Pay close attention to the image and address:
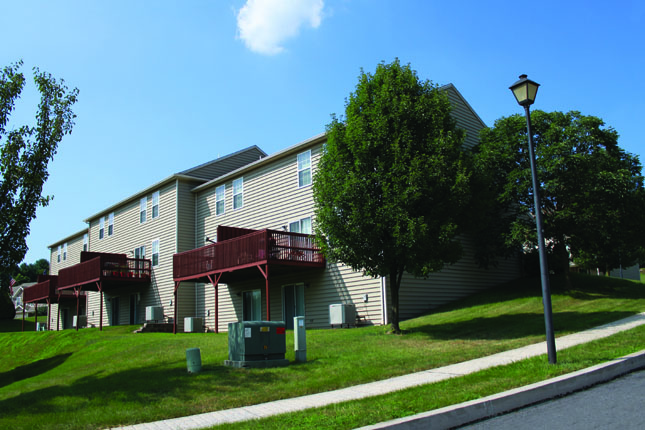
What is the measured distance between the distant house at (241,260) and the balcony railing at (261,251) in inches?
1.7

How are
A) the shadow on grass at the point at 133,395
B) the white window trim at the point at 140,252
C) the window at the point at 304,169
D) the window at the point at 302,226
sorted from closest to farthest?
the shadow on grass at the point at 133,395
the window at the point at 302,226
the window at the point at 304,169
the white window trim at the point at 140,252

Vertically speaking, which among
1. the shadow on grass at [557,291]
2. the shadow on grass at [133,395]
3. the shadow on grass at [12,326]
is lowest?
the shadow on grass at [12,326]

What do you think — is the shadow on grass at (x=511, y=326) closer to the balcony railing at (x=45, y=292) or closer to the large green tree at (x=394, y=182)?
the large green tree at (x=394, y=182)

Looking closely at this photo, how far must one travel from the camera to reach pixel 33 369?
18.4 m

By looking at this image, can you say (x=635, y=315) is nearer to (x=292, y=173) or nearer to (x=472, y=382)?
(x=472, y=382)

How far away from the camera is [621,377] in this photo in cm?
811

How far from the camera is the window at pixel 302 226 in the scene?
21783 millimetres

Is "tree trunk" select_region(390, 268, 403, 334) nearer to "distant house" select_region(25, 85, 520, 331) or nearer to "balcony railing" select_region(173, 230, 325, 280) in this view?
"distant house" select_region(25, 85, 520, 331)

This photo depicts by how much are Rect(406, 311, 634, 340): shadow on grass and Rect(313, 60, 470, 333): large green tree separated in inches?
56.3

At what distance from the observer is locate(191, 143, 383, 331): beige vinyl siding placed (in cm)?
1969

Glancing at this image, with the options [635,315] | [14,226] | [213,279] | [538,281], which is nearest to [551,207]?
[538,281]

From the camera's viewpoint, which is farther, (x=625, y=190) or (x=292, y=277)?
(x=292, y=277)

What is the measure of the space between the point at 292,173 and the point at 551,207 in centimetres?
1049

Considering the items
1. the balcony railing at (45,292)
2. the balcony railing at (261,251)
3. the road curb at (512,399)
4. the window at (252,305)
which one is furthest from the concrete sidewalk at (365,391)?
the balcony railing at (45,292)
